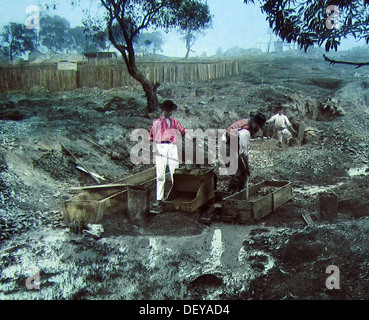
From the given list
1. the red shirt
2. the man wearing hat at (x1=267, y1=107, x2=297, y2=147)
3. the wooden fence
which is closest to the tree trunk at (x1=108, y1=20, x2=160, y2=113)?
the man wearing hat at (x1=267, y1=107, x2=297, y2=147)

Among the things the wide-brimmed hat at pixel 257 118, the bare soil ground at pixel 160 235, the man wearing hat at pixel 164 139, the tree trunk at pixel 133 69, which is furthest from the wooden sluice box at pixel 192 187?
the tree trunk at pixel 133 69

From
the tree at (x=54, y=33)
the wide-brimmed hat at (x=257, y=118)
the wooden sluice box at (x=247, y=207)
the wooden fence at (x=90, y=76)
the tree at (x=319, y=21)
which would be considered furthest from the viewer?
the tree at (x=54, y=33)

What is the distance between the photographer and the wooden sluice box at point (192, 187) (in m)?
7.48

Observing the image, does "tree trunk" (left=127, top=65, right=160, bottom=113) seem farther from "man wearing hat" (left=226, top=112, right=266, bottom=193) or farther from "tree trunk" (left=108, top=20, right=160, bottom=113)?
"man wearing hat" (left=226, top=112, right=266, bottom=193)

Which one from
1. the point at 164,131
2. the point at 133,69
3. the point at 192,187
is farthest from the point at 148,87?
the point at 192,187

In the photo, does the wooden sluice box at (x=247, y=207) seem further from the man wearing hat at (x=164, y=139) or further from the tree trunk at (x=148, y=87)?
the tree trunk at (x=148, y=87)

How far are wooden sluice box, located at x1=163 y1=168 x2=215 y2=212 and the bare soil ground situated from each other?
338 millimetres

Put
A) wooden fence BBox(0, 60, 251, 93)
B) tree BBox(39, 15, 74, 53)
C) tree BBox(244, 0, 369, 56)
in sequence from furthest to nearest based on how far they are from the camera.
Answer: tree BBox(39, 15, 74, 53), wooden fence BBox(0, 60, 251, 93), tree BBox(244, 0, 369, 56)

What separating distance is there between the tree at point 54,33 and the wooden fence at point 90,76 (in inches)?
489

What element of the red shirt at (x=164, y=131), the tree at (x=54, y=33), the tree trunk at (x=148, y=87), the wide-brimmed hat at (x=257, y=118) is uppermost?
the tree at (x=54, y=33)

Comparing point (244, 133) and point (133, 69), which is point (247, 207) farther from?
point (133, 69)

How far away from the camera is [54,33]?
40.8 metres

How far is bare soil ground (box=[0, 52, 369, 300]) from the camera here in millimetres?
5113
